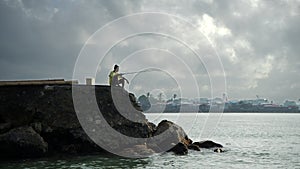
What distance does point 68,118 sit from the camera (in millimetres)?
24328

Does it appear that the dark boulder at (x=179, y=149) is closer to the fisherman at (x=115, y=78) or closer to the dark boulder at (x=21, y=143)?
the fisherman at (x=115, y=78)

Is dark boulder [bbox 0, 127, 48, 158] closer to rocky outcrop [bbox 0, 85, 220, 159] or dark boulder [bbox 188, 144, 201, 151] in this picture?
rocky outcrop [bbox 0, 85, 220, 159]

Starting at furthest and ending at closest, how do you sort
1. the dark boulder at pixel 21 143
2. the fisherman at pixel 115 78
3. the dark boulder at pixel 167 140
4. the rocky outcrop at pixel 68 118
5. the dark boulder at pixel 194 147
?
the dark boulder at pixel 194 147 → the dark boulder at pixel 167 140 → the fisherman at pixel 115 78 → the rocky outcrop at pixel 68 118 → the dark boulder at pixel 21 143

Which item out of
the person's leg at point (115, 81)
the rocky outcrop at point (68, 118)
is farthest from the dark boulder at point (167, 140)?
the person's leg at point (115, 81)

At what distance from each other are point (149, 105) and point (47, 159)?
1485cm

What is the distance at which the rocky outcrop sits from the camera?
78.2ft

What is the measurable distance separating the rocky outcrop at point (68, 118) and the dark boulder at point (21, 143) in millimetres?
61

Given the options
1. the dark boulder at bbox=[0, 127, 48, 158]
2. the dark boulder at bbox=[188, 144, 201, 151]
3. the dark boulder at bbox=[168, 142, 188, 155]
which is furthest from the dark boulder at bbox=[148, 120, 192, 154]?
the dark boulder at bbox=[0, 127, 48, 158]

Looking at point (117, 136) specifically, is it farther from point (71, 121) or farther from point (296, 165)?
point (296, 165)

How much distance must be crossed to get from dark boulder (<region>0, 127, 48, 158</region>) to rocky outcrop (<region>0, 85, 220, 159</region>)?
6cm

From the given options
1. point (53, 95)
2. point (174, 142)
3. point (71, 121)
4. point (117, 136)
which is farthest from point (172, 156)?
point (53, 95)

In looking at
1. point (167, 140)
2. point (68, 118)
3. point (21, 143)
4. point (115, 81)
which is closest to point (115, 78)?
point (115, 81)

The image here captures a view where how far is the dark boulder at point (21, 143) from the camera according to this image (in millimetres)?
21766

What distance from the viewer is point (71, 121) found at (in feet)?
79.6
